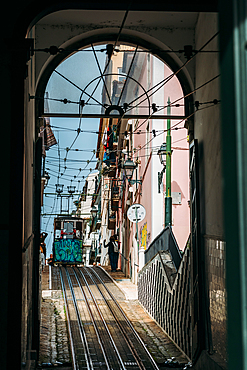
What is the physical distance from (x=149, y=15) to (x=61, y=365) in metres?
6.26

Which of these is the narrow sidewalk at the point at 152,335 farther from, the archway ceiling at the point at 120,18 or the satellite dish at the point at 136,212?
the archway ceiling at the point at 120,18

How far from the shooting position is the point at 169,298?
10.6 m

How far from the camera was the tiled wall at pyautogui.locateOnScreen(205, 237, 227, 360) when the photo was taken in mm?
6348

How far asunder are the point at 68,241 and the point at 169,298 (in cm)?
2021

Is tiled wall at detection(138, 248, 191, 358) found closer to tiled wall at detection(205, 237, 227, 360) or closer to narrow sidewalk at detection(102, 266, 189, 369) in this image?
narrow sidewalk at detection(102, 266, 189, 369)

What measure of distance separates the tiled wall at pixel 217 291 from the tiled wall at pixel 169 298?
1525 mm

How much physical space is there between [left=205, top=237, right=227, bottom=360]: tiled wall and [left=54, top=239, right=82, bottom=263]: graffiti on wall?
23.3 metres

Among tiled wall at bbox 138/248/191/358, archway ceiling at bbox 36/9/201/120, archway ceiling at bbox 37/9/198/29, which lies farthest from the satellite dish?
archway ceiling at bbox 37/9/198/29

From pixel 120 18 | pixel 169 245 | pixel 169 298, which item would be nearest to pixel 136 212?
pixel 169 245

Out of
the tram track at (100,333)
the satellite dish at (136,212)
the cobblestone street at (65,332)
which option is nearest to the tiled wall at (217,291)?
the cobblestone street at (65,332)

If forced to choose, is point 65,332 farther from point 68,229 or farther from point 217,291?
point 68,229
